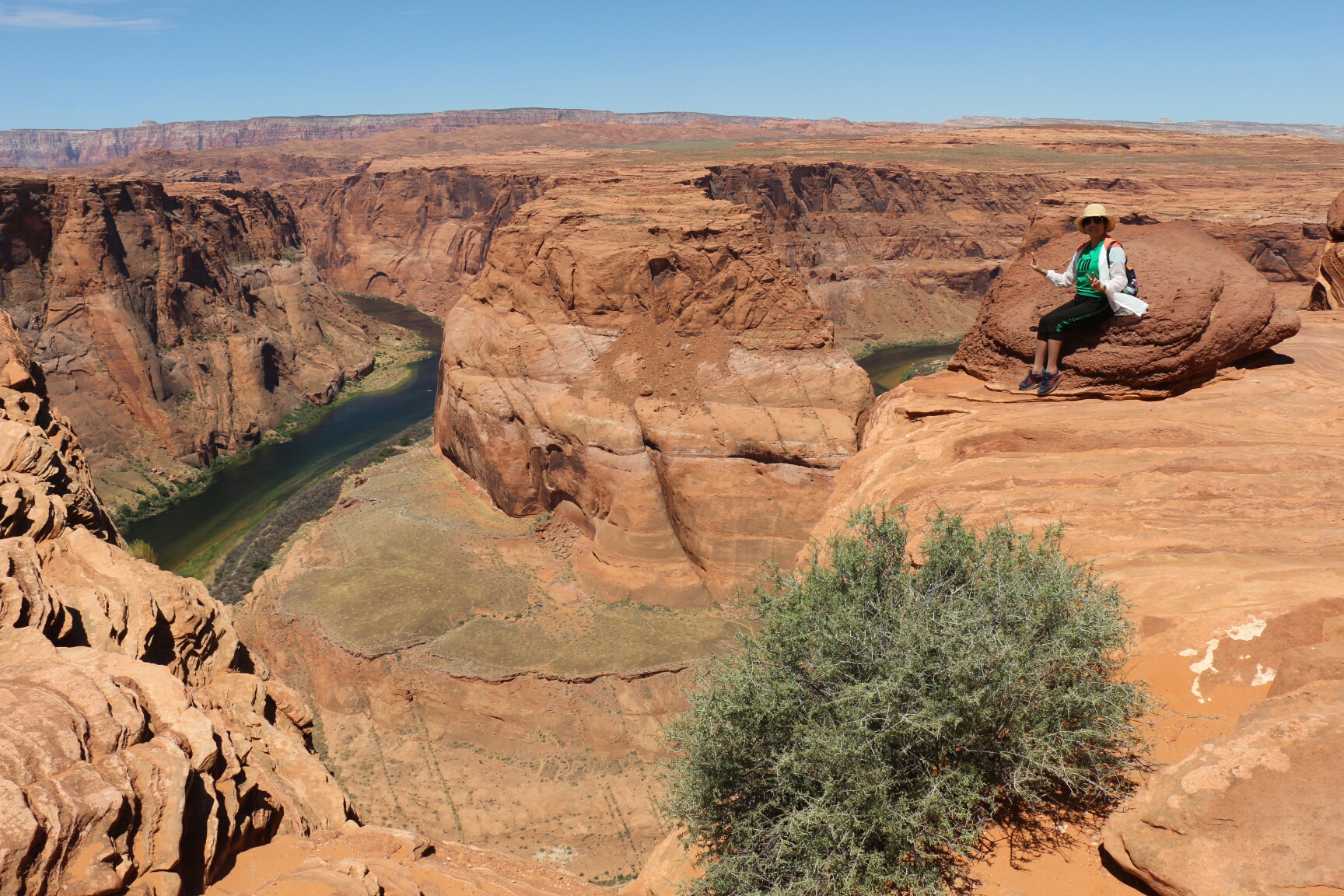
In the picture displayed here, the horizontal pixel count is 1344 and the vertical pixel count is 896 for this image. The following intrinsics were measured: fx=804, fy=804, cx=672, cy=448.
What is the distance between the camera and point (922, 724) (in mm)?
6371

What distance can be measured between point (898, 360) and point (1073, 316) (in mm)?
67719

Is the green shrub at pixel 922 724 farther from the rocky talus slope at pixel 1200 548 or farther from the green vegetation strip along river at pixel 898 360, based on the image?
the green vegetation strip along river at pixel 898 360

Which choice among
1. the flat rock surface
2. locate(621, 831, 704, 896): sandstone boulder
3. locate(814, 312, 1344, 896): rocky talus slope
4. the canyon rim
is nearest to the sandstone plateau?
the canyon rim

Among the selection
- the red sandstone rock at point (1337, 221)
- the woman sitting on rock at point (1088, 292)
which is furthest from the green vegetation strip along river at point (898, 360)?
the woman sitting on rock at point (1088, 292)

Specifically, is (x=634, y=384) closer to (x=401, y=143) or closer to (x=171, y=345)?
(x=171, y=345)

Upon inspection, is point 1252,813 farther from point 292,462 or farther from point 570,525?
point 292,462

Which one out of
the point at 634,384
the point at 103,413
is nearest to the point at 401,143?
the point at 103,413

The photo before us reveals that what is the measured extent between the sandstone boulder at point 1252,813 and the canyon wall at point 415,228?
94607mm

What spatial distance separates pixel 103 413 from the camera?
4781 centimetres

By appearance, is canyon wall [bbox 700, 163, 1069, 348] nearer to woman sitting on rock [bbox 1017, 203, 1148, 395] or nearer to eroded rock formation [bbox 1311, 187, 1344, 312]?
eroded rock formation [bbox 1311, 187, 1344, 312]

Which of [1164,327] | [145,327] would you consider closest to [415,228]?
[145,327]

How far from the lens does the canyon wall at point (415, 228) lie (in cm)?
9906

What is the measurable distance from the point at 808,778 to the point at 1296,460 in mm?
6840

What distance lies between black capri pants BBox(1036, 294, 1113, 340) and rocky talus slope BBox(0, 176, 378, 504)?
48.1 m
